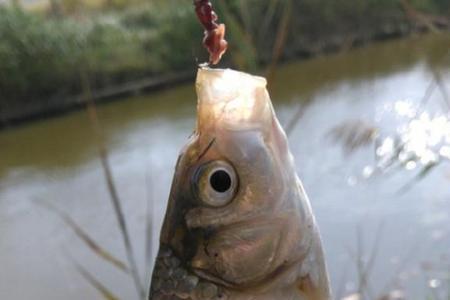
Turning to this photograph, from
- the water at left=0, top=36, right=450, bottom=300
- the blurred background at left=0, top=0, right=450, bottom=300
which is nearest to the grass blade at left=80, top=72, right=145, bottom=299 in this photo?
the blurred background at left=0, top=0, right=450, bottom=300

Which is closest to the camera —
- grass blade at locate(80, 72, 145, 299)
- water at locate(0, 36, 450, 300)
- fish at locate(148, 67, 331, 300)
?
fish at locate(148, 67, 331, 300)

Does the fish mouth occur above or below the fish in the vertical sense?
above

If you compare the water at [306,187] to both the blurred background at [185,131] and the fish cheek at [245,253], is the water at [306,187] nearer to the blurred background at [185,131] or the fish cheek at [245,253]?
the blurred background at [185,131]

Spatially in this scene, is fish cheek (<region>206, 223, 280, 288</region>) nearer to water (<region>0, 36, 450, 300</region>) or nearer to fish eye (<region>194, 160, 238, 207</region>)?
fish eye (<region>194, 160, 238, 207</region>)

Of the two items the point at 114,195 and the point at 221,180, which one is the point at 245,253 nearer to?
the point at 221,180

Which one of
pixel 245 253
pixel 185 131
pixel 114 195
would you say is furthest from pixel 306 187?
pixel 245 253

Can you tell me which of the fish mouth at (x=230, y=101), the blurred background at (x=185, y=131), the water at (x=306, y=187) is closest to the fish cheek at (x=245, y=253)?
the fish mouth at (x=230, y=101)
